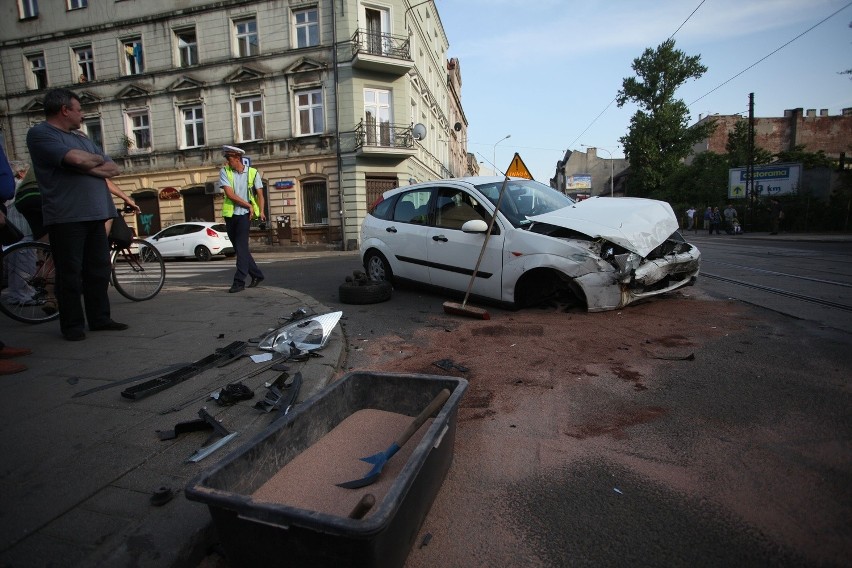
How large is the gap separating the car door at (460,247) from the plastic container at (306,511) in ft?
10.6

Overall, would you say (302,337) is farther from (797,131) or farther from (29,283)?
(797,131)

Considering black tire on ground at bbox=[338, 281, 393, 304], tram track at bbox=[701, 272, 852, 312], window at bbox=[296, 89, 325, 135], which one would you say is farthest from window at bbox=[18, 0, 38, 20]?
tram track at bbox=[701, 272, 852, 312]

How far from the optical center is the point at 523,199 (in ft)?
18.5

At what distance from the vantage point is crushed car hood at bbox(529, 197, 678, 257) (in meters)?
4.54

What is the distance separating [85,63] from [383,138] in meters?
17.5

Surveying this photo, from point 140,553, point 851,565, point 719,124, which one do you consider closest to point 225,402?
point 140,553

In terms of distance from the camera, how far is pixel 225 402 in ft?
8.97

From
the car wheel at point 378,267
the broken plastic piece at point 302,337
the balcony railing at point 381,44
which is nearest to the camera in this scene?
the broken plastic piece at point 302,337

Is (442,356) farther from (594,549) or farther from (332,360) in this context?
(594,549)

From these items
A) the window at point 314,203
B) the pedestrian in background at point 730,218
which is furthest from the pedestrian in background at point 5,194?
the pedestrian in background at point 730,218

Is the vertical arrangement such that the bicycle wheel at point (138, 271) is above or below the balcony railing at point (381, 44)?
below

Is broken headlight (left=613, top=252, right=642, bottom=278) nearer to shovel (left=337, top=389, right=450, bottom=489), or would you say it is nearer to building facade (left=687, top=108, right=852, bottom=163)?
shovel (left=337, top=389, right=450, bottom=489)

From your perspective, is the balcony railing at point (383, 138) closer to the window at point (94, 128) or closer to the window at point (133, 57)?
the window at point (133, 57)

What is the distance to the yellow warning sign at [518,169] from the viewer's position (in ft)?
23.0
